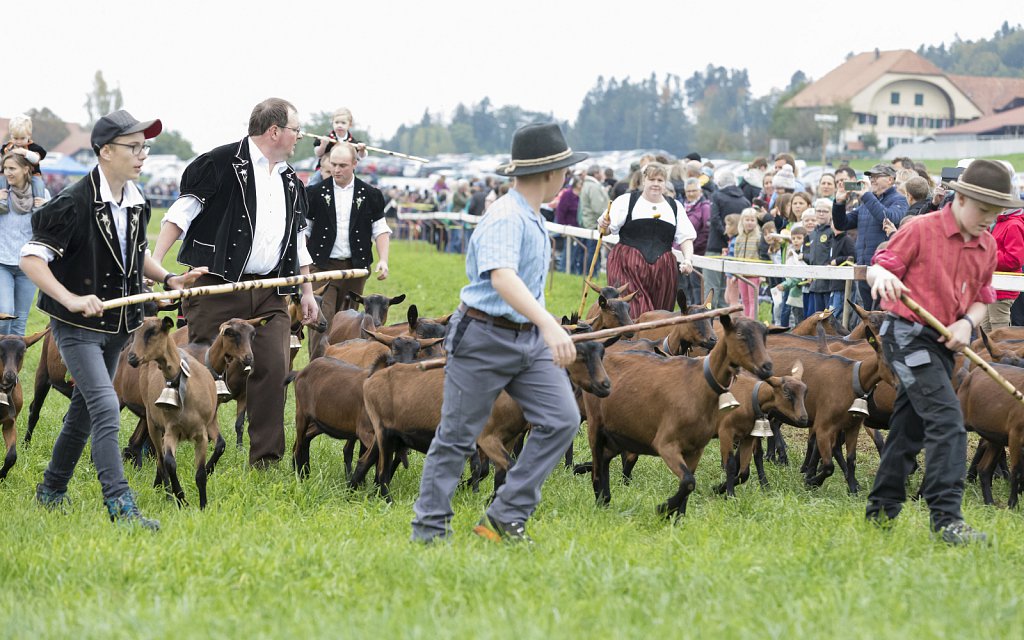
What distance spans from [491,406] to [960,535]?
2425mm

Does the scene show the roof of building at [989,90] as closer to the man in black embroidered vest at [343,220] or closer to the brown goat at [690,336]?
the man in black embroidered vest at [343,220]

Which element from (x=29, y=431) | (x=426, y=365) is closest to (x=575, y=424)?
(x=426, y=365)

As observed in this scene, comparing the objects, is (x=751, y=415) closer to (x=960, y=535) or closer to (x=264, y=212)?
(x=960, y=535)

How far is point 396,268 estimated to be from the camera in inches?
1043

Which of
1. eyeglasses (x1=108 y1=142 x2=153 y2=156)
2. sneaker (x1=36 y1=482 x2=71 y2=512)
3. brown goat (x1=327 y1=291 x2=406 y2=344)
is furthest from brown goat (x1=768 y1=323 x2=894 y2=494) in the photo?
sneaker (x1=36 y1=482 x2=71 y2=512)

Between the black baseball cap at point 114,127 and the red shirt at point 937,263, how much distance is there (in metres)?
3.93

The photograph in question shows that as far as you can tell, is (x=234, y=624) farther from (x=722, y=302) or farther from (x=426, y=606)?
(x=722, y=302)

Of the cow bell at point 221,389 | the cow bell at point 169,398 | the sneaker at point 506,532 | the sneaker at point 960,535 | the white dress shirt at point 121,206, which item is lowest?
the sneaker at point 960,535

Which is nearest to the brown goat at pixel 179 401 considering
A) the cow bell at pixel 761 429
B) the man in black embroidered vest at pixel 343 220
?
the man in black embroidered vest at pixel 343 220

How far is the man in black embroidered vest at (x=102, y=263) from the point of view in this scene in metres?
6.48

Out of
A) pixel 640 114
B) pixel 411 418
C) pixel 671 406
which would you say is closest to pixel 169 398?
pixel 411 418

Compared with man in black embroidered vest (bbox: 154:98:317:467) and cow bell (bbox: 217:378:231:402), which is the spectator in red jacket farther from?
cow bell (bbox: 217:378:231:402)

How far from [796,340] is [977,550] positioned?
4.09 m

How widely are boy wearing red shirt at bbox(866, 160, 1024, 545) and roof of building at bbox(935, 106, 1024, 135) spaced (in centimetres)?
9647
